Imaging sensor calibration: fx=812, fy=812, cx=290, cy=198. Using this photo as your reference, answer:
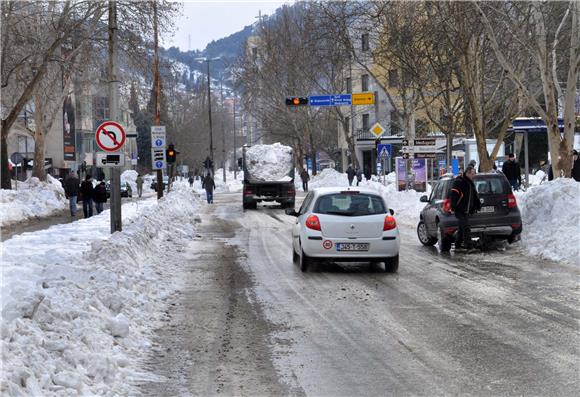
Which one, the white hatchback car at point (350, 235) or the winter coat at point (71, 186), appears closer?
the white hatchback car at point (350, 235)

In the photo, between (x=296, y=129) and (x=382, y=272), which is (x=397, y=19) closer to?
(x=382, y=272)

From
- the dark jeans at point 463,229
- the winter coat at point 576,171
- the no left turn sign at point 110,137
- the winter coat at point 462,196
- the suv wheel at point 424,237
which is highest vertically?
the no left turn sign at point 110,137

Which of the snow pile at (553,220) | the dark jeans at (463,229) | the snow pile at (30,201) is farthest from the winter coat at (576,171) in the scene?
the snow pile at (30,201)

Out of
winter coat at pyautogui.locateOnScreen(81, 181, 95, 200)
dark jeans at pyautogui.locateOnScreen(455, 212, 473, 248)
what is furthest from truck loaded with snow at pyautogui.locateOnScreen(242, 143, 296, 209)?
dark jeans at pyautogui.locateOnScreen(455, 212, 473, 248)

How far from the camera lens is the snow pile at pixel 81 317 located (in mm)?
6289

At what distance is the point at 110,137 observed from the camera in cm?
1827

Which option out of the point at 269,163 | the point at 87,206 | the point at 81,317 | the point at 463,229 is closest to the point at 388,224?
the point at 463,229

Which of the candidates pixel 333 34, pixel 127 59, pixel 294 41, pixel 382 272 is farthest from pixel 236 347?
pixel 294 41

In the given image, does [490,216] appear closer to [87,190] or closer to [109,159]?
[109,159]

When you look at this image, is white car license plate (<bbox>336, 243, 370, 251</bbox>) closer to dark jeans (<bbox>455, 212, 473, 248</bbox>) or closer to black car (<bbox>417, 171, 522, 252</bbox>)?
dark jeans (<bbox>455, 212, 473, 248</bbox>)

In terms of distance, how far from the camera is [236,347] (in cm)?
827

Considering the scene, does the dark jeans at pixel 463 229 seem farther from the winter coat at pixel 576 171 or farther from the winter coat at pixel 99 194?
the winter coat at pixel 99 194

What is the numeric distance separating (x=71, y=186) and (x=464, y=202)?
19.3 metres

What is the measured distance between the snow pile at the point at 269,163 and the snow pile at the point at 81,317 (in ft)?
82.3
